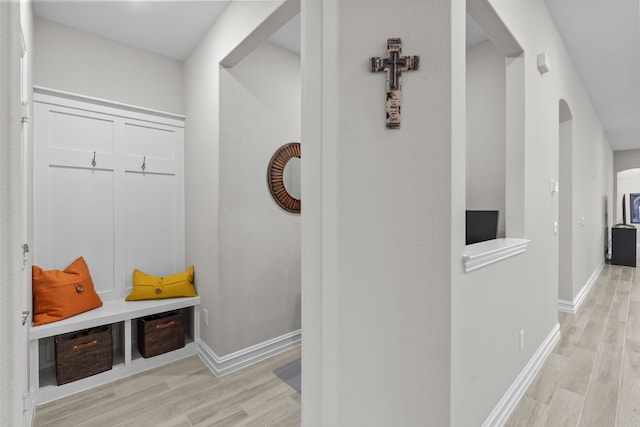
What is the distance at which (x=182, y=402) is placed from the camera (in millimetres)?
2074

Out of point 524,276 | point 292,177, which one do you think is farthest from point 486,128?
point 292,177

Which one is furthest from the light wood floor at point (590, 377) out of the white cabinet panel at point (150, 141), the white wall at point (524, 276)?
the white cabinet panel at point (150, 141)

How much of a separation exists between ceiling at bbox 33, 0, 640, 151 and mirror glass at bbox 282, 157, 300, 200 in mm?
1047

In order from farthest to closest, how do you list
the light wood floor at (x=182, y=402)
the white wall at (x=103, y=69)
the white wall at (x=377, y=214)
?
the white wall at (x=103, y=69) → the light wood floor at (x=182, y=402) → the white wall at (x=377, y=214)

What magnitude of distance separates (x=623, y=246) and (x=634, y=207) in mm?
4430

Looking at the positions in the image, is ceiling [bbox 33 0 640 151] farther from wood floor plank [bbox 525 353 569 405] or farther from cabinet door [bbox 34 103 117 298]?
wood floor plank [bbox 525 353 569 405]

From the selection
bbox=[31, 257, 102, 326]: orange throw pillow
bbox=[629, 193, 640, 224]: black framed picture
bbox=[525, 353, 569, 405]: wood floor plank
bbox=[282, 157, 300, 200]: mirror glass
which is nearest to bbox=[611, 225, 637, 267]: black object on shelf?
bbox=[629, 193, 640, 224]: black framed picture

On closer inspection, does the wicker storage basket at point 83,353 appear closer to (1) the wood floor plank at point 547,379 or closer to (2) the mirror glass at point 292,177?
(2) the mirror glass at point 292,177

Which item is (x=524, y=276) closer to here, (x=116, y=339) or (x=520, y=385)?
(x=520, y=385)

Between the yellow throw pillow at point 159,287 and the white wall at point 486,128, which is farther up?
the white wall at point 486,128

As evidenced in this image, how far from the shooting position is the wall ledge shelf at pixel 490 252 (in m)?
1.37

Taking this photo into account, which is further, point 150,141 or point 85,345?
point 150,141

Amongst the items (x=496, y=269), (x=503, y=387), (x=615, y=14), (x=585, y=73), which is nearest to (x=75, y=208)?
(x=496, y=269)

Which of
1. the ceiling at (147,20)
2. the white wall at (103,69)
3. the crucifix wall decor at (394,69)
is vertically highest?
the ceiling at (147,20)
